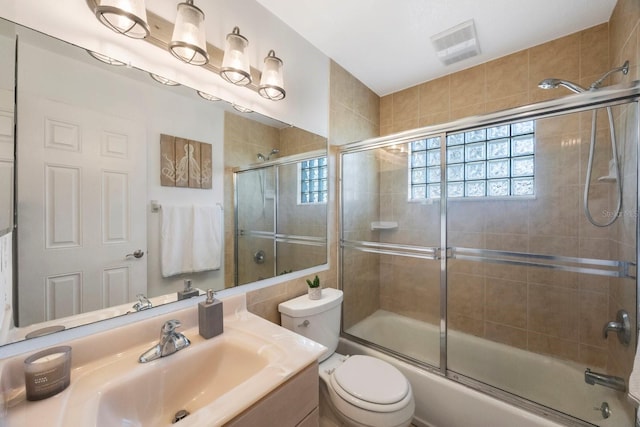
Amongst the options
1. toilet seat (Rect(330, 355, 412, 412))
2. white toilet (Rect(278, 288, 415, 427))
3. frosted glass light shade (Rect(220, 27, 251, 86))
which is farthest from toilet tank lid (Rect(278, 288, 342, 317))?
frosted glass light shade (Rect(220, 27, 251, 86))

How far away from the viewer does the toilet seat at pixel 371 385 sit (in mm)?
1126

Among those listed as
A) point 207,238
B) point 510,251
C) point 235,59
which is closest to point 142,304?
point 207,238

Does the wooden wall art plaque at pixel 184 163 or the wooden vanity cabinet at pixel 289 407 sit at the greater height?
the wooden wall art plaque at pixel 184 163

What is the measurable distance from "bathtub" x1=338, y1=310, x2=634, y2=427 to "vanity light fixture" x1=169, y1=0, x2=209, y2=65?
6.68 ft

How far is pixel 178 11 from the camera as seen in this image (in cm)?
103

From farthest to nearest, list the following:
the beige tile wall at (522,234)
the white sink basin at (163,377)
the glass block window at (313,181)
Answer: the glass block window at (313,181) < the beige tile wall at (522,234) < the white sink basin at (163,377)

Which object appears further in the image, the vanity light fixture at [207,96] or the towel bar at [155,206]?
the vanity light fixture at [207,96]

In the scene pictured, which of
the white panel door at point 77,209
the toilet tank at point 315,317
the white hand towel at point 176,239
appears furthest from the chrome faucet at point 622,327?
the white panel door at point 77,209

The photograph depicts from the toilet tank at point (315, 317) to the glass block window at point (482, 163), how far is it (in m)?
1.08

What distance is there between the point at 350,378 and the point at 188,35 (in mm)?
1777

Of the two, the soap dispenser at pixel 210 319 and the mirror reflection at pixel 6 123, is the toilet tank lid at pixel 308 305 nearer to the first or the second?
the soap dispenser at pixel 210 319

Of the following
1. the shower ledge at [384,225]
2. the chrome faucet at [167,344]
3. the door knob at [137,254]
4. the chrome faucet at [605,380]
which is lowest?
the chrome faucet at [605,380]

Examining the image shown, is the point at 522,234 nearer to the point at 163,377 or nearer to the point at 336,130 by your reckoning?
the point at 336,130

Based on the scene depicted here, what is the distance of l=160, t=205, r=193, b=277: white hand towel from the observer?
1.05 m
